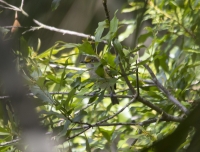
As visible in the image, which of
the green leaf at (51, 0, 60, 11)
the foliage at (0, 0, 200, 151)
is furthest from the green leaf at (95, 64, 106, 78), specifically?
the green leaf at (51, 0, 60, 11)

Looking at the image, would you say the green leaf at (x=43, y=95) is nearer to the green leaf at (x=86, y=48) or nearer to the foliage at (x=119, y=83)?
the foliage at (x=119, y=83)

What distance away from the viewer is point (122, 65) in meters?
0.55

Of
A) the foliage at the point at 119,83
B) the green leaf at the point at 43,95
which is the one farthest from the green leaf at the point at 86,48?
the green leaf at the point at 43,95

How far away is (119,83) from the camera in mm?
703

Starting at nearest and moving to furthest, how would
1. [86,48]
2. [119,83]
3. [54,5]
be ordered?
[54,5]
[86,48]
[119,83]

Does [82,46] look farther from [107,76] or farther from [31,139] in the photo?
[31,139]

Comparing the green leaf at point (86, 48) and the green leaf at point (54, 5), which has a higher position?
the green leaf at point (86, 48)

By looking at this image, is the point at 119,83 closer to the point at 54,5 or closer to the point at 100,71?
the point at 100,71

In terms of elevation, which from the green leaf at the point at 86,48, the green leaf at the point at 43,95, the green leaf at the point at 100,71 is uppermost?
the green leaf at the point at 86,48

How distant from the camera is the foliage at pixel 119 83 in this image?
0.53 metres

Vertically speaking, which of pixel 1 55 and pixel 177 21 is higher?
pixel 177 21

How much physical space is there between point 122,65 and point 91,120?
409 mm

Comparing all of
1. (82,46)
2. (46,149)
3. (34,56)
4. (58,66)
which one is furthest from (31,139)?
(58,66)

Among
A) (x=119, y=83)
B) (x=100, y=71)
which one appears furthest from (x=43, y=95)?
(x=119, y=83)
